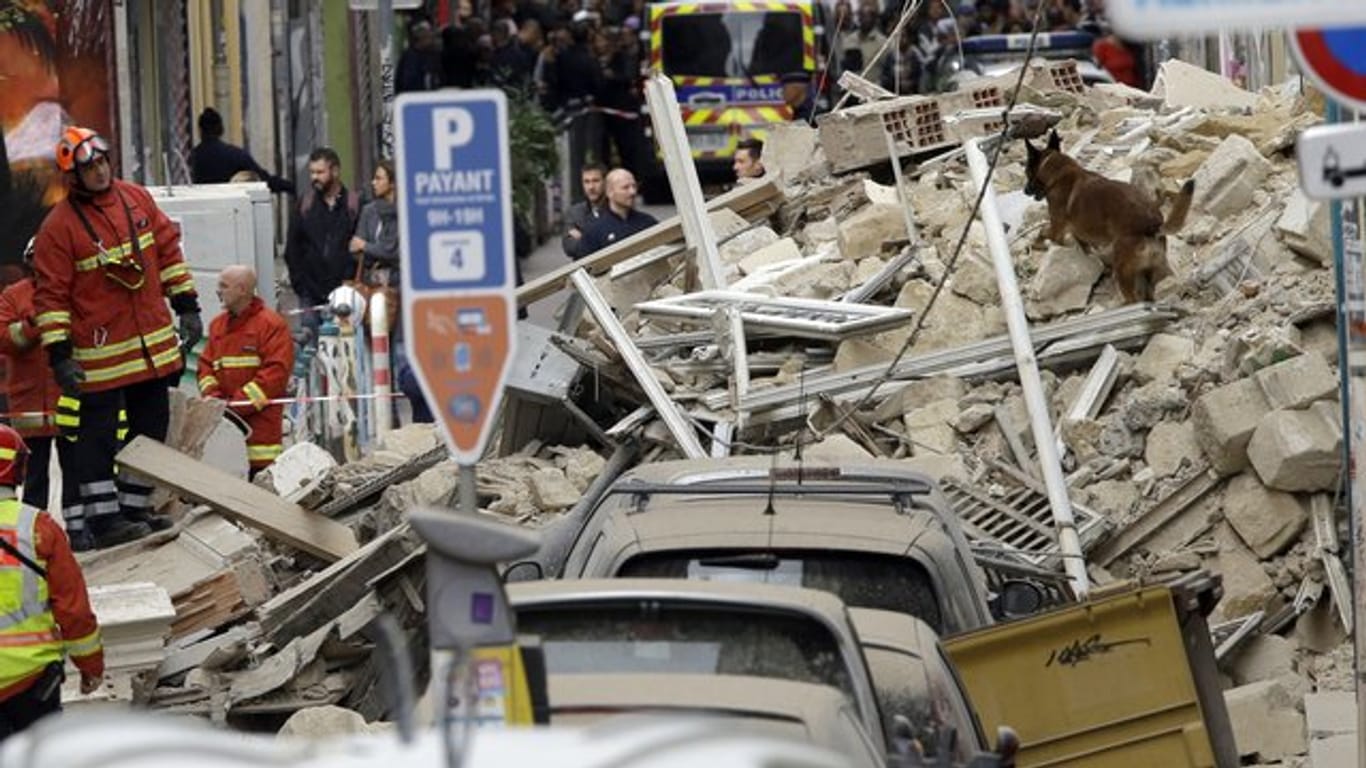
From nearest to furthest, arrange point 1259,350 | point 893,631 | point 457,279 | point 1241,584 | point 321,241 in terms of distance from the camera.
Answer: point 457,279
point 893,631
point 1241,584
point 1259,350
point 321,241

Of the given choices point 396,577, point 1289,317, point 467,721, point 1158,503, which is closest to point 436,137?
point 467,721

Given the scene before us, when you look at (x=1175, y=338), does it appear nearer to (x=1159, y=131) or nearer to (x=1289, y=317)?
(x=1289, y=317)

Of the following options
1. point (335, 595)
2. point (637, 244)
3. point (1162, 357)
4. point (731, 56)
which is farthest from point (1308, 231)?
point (731, 56)

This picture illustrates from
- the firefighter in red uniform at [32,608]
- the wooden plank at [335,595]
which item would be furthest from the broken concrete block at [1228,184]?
the firefighter in red uniform at [32,608]

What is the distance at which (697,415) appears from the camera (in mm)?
15094

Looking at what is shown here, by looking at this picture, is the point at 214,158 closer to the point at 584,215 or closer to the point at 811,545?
the point at 584,215

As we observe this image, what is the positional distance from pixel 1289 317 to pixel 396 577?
4.21 meters

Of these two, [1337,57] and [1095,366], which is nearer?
[1337,57]

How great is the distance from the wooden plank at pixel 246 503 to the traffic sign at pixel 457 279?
6919 mm

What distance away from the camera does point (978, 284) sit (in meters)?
15.9

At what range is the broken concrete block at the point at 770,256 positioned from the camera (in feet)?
57.8

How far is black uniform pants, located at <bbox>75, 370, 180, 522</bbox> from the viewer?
15531 mm

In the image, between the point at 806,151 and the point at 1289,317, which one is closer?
the point at 1289,317

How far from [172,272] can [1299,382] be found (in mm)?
5566
